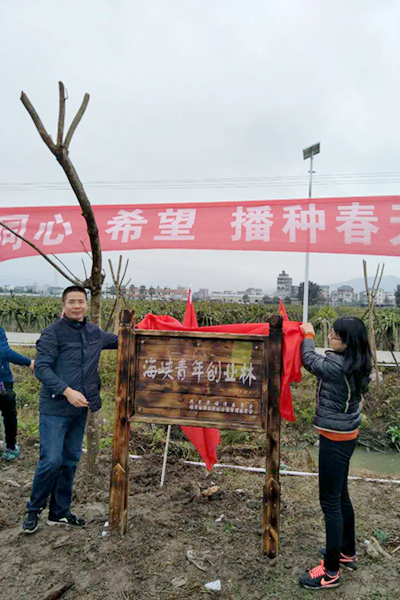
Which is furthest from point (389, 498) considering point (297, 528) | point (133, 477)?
point (133, 477)

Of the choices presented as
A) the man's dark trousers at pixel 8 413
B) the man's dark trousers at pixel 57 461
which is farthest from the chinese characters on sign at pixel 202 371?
the man's dark trousers at pixel 8 413

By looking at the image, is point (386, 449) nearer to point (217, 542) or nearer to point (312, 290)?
point (217, 542)

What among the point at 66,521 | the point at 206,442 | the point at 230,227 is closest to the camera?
the point at 66,521

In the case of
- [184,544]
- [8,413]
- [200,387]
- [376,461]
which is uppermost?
[200,387]

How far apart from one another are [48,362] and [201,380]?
101 centimetres

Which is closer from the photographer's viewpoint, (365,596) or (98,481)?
(365,596)

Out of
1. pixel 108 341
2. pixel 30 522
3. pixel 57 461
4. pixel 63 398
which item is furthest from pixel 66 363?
pixel 30 522

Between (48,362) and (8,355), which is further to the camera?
(8,355)

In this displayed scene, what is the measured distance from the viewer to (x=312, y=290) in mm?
36156

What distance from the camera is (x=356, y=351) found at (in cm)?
231

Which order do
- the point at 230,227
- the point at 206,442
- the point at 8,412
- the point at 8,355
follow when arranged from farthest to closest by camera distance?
the point at 230,227
the point at 8,412
the point at 8,355
the point at 206,442

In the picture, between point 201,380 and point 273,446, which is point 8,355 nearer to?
point 201,380

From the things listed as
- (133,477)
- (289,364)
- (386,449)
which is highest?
(289,364)

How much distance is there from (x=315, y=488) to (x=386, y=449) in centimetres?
334
